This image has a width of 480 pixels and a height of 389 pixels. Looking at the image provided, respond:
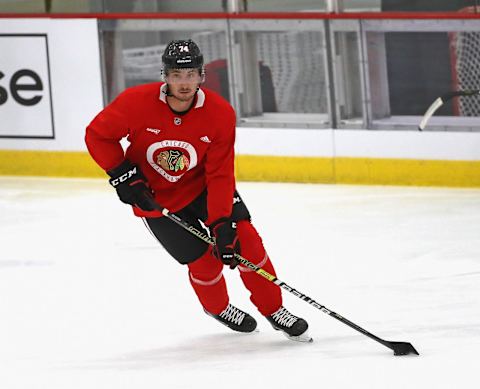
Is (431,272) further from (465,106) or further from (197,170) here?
(465,106)

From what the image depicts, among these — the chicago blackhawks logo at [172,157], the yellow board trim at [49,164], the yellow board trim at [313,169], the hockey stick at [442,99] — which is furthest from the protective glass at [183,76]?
the yellow board trim at [49,164]

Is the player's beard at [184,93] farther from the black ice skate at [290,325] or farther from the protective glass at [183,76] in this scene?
the black ice skate at [290,325]

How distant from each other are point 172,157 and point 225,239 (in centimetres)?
32

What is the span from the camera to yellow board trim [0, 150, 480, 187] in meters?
7.16

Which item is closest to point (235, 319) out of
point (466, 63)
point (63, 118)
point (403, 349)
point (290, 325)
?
point (290, 325)

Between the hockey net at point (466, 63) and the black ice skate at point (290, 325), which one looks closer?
the black ice skate at point (290, 325)

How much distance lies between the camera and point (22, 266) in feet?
19.8

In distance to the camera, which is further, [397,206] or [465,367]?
[397,206]

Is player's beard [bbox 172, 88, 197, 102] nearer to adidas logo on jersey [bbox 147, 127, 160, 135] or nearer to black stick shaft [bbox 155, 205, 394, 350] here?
adidas logo on jersey [bbox 147, 127, 160, 135]

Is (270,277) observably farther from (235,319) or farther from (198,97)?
(198,97)

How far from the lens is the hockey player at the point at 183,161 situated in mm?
4238

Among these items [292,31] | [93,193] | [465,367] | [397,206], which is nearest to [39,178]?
[93,193]

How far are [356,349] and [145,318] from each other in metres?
1.00

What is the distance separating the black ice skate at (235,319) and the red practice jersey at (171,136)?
1.37 ft
